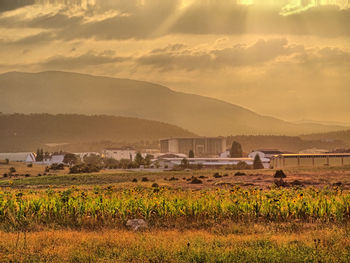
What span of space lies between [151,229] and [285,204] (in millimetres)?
6942

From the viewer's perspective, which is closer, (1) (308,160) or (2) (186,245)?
(2) (186,245)

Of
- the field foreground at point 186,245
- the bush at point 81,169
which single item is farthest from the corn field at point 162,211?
the bush at point 81,169

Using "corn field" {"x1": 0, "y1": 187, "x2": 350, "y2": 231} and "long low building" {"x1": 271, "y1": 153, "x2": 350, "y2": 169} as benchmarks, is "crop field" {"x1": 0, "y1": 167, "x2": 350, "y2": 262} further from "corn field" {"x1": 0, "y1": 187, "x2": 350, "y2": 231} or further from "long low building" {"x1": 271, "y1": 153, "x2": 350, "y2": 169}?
"long low building" {"x1": 271, "y1": 153, "x2": 350, "y2": 169}

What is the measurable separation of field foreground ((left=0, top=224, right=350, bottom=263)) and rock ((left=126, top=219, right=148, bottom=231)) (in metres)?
1.08

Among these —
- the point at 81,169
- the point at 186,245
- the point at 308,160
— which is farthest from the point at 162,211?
the point at 308,160

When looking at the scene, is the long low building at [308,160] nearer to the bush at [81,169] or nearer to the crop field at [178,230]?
the bush at [81,169]

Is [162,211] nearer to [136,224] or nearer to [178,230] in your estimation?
[136,224]

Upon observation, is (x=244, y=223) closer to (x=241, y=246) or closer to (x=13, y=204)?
(x=241, y=246)

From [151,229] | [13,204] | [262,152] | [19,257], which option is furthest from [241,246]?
[262,152]

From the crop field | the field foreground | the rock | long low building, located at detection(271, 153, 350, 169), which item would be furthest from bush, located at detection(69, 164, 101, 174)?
the field foreground

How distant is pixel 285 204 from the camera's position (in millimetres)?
24688

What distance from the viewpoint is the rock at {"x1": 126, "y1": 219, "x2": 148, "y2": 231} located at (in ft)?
72.7

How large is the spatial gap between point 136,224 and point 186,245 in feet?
17.5

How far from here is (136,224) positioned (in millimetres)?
22578
